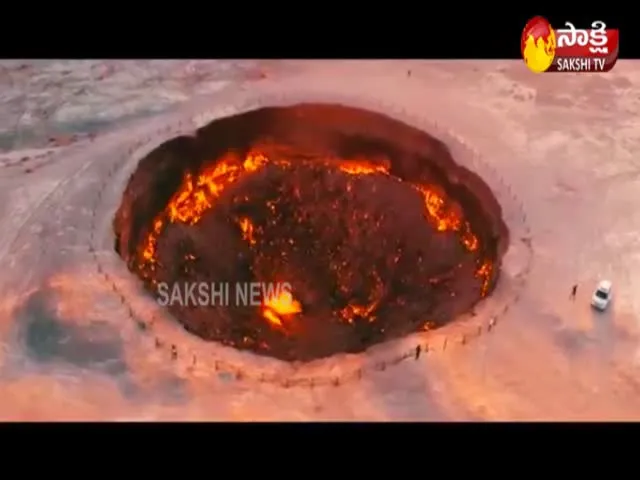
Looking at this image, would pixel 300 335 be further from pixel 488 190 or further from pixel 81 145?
pixel 81 145

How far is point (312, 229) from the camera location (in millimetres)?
10094

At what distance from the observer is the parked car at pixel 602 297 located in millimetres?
8562

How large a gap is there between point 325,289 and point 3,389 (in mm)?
3341

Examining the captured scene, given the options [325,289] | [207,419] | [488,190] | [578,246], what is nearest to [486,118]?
[488,190]

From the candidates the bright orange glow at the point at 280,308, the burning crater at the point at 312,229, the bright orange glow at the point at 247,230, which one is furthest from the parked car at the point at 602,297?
the bright orange glow at the point at 247,230

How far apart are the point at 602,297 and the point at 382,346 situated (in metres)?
2.08

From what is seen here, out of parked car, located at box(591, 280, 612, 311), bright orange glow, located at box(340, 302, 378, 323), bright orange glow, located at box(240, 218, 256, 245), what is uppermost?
bright orange glow, located at box(240, 218, 256, 245)
